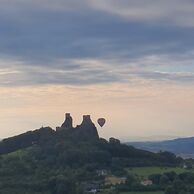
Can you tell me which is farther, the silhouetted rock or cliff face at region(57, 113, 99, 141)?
the silhouetted rock

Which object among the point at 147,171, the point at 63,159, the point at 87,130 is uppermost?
the point at 87,130

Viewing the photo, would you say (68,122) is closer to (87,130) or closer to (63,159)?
(87,130)

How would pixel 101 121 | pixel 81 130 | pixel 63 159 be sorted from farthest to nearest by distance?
pixel 101 121
pixel 81 130
pixel 63 159

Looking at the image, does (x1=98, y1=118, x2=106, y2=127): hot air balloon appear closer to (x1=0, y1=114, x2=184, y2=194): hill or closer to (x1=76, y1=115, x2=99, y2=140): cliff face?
(x1=76, y1=115, x2=99, y2=140): cliff face

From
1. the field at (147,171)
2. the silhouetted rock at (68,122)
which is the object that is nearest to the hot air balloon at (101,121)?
the silhouetted rock at (68,122)

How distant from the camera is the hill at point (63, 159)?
336 ft

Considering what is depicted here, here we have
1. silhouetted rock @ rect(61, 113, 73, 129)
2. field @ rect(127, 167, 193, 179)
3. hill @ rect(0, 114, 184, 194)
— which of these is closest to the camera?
hill @ rect(0, 114, 184, 194)

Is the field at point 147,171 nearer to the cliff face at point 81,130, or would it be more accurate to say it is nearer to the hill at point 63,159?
the hill at point 63,159

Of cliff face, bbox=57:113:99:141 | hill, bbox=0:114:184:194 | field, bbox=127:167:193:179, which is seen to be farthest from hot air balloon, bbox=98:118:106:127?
field, bbox=127:167:193:179

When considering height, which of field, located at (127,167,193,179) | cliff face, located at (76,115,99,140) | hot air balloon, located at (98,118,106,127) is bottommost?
field, located at (127,167,193,179)

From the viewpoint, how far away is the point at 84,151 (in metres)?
131

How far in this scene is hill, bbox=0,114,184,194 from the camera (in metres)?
103

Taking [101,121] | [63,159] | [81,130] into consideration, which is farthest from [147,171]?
[101,121]

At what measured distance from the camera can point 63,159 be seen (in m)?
128
